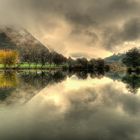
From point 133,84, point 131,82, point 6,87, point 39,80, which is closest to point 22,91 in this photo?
point 6,87

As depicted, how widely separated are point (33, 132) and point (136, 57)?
13613 cm

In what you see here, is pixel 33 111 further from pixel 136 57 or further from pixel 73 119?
pixel 136 57

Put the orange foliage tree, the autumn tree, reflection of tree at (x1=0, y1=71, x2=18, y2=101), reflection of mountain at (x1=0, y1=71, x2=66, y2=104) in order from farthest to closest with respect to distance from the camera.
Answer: the autumn tree < the orange foliage tree < reflection of tree at (x1=0, y1=71, x2=18, y2=101) < reflection of mountain at (x1=0, y1=71, x2=66, y2=104)

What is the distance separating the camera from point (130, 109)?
24359 mm

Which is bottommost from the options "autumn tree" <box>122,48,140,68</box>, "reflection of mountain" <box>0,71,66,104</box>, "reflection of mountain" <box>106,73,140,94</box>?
"reflection of mountain" <box>106,73,140,94</box>

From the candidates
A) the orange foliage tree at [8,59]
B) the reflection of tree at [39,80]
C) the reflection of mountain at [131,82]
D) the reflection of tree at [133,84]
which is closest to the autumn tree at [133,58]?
the orange foliage tree at [8,59]

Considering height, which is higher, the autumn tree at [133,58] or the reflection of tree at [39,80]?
the autumn tree at [133,58]

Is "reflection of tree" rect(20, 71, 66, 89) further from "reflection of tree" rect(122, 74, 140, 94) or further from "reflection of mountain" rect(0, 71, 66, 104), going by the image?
"reflection of tree" rect(122, 74, 140, 94)

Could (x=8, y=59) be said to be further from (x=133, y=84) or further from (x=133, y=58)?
(x=133, y=84)

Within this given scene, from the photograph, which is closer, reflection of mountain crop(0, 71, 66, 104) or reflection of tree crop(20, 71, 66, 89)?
reflection of mountain crop(0, 71, 66, 104)

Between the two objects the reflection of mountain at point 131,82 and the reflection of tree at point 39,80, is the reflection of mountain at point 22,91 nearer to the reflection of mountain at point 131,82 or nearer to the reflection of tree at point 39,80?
the reflection of tree at point 39,80

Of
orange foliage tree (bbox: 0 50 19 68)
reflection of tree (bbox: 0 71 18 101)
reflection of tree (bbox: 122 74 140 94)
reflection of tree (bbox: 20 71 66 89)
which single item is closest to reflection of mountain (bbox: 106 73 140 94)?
reflection of tree (bbox: 122 74 140 94)

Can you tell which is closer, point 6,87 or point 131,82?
point 6,87

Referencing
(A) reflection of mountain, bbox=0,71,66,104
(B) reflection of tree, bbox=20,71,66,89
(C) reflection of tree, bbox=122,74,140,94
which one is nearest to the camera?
(A) reflection of mountain, bbox=0,71,66,104
